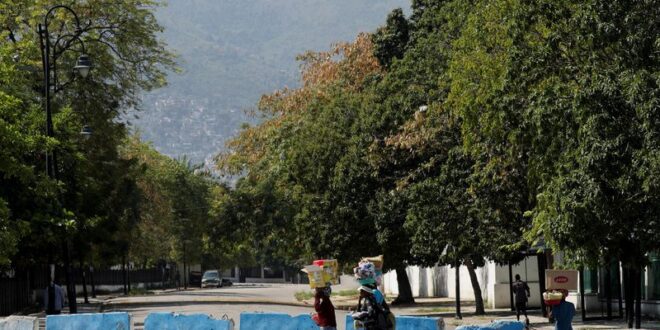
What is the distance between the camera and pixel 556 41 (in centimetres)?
2903

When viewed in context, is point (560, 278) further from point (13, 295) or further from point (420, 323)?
point (13, 295)

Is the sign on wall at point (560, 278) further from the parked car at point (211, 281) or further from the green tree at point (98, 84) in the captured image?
the parked car at point (211, 281)

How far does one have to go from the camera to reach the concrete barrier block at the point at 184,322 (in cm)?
2320

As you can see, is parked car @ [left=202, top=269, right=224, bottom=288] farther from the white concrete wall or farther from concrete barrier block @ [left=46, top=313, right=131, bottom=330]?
concrete barrier block @ [left=46, top=313, right=131, bottom=330]

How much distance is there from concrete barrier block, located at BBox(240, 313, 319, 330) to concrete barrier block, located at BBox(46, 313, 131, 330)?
2300mm

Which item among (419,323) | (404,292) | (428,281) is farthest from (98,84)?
(419,323)

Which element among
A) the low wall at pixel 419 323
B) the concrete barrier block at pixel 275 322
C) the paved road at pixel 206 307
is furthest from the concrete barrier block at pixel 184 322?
the paved road at pixel 206 307

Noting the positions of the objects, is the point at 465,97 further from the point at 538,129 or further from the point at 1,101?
the point at 1,101

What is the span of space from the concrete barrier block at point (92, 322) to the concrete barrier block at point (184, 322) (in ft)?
2.50

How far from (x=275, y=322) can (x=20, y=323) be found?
5.01 meters

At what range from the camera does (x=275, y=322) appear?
78.6ft

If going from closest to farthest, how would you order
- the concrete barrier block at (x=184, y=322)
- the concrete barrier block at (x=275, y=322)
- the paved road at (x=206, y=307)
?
the concrete barrier block at (x=184, y=322)
the concrete barrier block at (x=275, y=322)
the paved road at (x=206, y=307)

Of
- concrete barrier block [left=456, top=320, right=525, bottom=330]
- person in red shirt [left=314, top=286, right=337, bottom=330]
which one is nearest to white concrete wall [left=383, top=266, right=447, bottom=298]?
person in red shirt [left=314, top=286, right=337, bottom=330]

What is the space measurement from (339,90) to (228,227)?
16018mm
